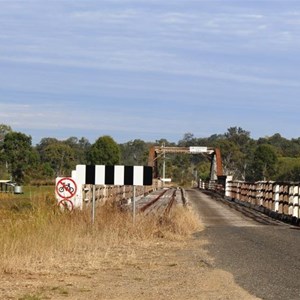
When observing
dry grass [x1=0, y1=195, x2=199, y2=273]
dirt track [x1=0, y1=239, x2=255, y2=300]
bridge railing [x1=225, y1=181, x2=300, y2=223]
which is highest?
bridge railing [x1=225, y1=181, x2=300, y2=223]

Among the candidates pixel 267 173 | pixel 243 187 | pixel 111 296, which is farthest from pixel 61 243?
pixel 267 173

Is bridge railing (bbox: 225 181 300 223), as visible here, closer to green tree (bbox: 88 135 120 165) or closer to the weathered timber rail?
the weathered timber rail

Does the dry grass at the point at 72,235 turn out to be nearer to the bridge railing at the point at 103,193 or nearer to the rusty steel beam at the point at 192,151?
the bridge railing at the point at 103,193

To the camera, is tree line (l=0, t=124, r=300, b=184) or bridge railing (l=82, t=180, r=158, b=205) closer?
bridge railing (l=82, t=180, r=158, b=205)

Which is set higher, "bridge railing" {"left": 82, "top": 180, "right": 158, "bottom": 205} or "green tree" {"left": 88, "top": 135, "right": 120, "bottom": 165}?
"green tree" {"left": 88, "top": 135, "right": 120, "bottom": 165}

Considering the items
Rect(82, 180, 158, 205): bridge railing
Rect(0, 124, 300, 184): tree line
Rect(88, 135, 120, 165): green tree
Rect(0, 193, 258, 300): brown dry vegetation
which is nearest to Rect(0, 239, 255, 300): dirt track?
Rect(0, 193, 258, 300): brown dry vegetation

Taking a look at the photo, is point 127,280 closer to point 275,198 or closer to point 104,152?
point 275,198

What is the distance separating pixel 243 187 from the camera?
1353 inches

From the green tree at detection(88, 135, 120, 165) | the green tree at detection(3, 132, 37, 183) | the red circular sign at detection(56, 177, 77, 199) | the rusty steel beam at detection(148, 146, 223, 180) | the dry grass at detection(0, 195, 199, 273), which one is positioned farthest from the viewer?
the green tree at detection(88, 135, 120, 165)

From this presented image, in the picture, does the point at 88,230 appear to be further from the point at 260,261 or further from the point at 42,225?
the point at 260,261

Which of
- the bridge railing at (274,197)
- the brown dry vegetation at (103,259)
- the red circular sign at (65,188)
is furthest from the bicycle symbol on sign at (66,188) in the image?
the bridge railing at (274,197)

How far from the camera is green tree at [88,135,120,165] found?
9731cm

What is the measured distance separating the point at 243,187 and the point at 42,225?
2196cm

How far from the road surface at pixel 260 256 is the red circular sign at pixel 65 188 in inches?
117
